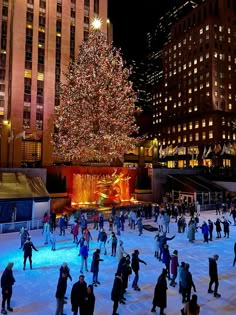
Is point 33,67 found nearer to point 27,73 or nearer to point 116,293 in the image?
point 27,73

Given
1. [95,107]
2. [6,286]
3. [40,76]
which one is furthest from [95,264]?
[40,76]

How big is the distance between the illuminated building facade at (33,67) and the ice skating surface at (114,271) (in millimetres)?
24392

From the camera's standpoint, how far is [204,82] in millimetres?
84750

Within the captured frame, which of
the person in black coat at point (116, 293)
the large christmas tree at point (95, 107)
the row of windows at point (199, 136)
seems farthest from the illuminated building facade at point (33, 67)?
the row of windows at point (199, 136)

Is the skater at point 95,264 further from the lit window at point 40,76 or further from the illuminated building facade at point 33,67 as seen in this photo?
the lit window at point 40,76

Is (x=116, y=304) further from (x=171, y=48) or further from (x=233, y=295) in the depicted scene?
(x=171, y=48)

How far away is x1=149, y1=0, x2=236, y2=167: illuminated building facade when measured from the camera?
7950 centimetres

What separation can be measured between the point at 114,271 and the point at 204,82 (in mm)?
82082

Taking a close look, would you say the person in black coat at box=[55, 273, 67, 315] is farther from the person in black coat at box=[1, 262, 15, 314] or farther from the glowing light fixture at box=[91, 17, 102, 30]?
the glowing light fixture at box=[91, 17, 102, 30]

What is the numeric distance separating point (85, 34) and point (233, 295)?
46700 mm

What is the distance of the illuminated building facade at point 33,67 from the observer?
40.8 m

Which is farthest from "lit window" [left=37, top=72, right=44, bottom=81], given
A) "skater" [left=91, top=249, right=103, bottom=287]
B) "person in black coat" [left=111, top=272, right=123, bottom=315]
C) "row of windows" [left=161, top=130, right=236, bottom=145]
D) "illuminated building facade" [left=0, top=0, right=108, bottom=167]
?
"row of windows" [left=161, top=130, right=236, bottom=145]

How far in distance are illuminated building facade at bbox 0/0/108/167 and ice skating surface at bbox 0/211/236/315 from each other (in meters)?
24.4

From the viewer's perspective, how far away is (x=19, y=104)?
4075 cm
